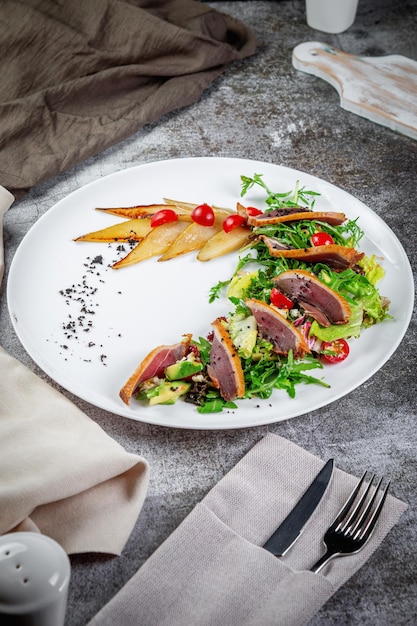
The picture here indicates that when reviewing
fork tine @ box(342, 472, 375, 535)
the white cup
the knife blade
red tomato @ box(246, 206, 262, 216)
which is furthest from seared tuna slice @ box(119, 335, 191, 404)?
the white cup

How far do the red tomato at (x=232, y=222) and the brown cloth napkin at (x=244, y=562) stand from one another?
2.98 ft

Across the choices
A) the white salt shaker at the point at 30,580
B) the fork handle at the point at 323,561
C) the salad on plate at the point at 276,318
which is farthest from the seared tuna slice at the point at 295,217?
the white salt shaker at the point at 30,580

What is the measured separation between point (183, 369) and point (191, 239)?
2.28 feet

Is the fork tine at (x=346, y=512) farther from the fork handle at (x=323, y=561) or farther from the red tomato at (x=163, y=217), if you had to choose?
the red tomato at (x=163, y=217)

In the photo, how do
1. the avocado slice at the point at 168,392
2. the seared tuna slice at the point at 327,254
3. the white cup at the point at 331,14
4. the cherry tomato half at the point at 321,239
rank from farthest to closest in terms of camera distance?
the white cup at the point at 331,14, the cherry tomato half at the point at 321,239, the seared tuna slice at the point at 327,254, the avocado slice at the point at 168,392

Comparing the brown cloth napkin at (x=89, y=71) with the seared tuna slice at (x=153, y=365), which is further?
the brown cloth napkin at (x=89, y=71)

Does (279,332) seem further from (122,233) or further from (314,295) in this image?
(122,233)

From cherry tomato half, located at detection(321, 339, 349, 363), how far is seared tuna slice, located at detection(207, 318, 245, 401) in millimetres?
257

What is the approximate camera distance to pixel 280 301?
2049 mm

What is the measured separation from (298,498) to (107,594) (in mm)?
477

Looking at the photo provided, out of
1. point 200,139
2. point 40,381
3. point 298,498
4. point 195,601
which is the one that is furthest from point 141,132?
point 195,601

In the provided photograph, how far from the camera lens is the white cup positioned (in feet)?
11.8

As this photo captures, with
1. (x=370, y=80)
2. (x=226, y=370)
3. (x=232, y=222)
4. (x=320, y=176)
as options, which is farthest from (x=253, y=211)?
(x=370, y=80)

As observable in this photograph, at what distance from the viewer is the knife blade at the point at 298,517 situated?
1.56m
